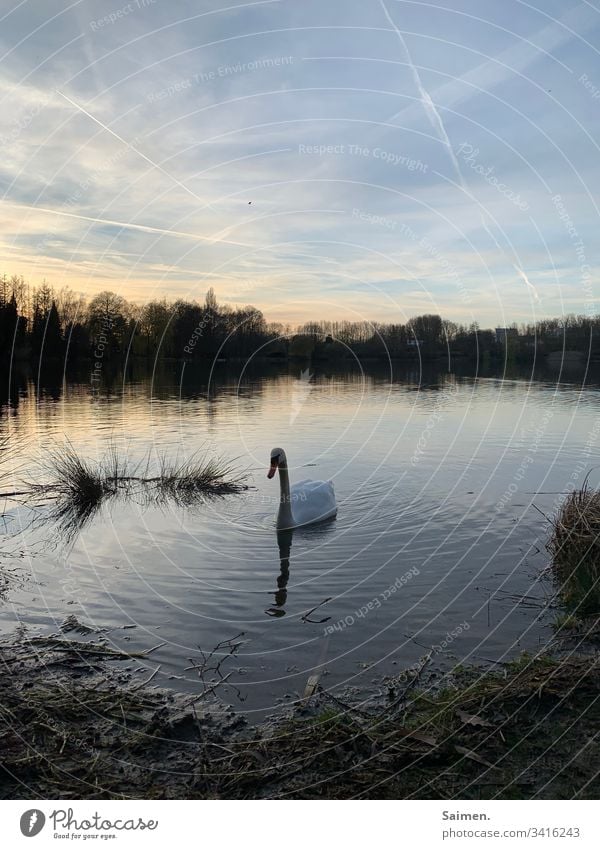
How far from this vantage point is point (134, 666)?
22.0 feet

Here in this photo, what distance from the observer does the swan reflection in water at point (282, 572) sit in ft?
27.6

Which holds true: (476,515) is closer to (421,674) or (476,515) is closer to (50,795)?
(421,674)

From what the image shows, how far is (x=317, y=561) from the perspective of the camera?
34.1ft

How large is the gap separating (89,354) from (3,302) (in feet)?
104

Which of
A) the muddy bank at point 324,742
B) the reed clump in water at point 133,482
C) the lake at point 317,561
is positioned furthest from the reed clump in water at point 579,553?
the reed clump in water at point 133,482

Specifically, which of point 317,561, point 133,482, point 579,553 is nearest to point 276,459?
point 317,561

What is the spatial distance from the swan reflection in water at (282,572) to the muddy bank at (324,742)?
252 cm

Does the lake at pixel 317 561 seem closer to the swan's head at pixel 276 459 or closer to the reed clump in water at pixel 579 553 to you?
the reed clump in water at pixel 579 553

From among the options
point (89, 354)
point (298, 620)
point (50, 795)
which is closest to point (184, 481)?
point (298, 620)

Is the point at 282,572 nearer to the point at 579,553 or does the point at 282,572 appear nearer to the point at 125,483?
the point at 579,553

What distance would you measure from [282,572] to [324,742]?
17.5ft

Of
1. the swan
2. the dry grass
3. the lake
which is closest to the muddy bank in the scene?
the lake

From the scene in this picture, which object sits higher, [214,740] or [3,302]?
[3,302]

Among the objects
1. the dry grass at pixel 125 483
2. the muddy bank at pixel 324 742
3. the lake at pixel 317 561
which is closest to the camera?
the muddy bank at pixel 324 742
